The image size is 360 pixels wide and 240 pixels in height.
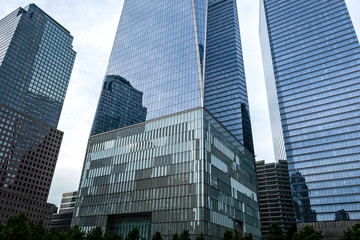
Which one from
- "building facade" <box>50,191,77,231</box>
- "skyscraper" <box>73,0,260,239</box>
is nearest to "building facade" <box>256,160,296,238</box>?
"skyscraper" <box>73,0,260,239</box>

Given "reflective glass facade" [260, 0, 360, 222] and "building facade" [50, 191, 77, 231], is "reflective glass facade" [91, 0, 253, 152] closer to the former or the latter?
"reflective glass facade" [260, 0, 360, 222]

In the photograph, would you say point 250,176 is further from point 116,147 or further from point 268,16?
point 268,16

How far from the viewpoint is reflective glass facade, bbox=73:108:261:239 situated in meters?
64.2

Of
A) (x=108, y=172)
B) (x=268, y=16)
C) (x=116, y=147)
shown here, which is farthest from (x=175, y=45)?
(x=268, y=16)

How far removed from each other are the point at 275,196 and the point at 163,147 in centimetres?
12247

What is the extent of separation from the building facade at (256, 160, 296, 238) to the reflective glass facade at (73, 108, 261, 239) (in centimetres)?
8571

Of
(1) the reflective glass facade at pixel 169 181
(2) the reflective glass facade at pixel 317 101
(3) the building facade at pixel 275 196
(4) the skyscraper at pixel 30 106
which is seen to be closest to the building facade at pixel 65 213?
(4) the skyscraper at pixel 30 106

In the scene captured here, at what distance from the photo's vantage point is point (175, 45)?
91.4 m

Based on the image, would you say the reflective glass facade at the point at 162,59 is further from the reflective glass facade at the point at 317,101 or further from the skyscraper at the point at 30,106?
the skyscraper at the point at 30,106

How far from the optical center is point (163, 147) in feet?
244

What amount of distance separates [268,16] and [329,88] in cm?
6447

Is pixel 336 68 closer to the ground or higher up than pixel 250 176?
higher up

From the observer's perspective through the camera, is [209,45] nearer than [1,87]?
No

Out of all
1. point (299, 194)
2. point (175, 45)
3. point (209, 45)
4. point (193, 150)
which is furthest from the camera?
point (209, 45)
